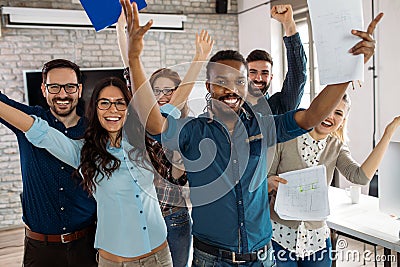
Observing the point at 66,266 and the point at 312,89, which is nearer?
the point at 66,266

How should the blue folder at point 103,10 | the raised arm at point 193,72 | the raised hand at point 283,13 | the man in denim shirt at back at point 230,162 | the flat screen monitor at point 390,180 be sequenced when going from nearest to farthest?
the blue folder at point 103,10
the man in denim shirt at back at point 230,162
the raised arm at point 193,72
the raised hand at point 283,13
the flat screen monitor at point 390,180

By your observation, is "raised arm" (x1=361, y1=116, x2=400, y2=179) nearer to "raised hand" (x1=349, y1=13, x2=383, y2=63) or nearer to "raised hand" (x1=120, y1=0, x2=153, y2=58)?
"raised hand" (x1=349, y1=13, x2=383, y2=63)

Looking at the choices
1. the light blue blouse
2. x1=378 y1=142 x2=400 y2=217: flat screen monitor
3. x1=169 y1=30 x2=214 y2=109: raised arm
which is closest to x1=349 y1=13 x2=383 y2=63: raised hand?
x1=169 y1=30 x2=214 y2=109: raised arm

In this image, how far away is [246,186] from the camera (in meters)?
1.35

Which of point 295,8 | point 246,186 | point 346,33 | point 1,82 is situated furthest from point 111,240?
point 295,8

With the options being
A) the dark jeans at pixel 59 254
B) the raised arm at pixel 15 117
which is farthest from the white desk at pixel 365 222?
the raised arm at pixel 15 117

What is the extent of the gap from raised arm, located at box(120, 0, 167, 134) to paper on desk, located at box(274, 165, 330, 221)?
2.92 feet

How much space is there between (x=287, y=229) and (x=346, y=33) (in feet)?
3.67

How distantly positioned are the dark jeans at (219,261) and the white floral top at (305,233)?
544 millimetres

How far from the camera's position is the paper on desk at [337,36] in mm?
1088

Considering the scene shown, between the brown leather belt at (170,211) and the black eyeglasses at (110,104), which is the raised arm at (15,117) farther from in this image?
the brown leather belt at (170,211)

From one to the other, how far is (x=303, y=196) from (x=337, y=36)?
100 cm

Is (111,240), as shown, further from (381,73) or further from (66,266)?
(381,73)
